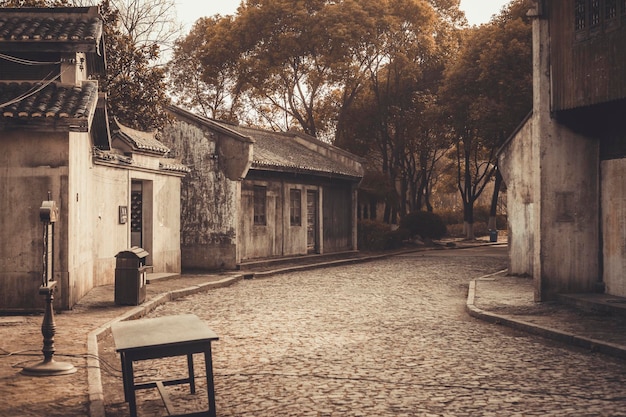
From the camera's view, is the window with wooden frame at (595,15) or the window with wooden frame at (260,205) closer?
the window with wooden frame at (595,15)

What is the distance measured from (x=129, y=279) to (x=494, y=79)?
23824 mm

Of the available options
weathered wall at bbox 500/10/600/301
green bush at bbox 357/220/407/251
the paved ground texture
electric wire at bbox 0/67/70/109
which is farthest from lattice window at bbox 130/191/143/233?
green bush at bbox 357/220/407/251

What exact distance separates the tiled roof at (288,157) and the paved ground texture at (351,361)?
959cm

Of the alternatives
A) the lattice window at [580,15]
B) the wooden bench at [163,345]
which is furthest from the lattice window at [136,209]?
the wooden bench at [163,345]

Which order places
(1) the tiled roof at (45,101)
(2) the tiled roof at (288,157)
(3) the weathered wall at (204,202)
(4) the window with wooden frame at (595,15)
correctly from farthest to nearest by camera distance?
(2) the tiled roof at (288,157) → (3) the weathered wall at (204,202) → (1) the tiled roof at (45,101) → (4) the window with wooden frame at (595,15)

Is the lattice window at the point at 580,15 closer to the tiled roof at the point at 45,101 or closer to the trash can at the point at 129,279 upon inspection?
the tiled roof at the point at 45,101

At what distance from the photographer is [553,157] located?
45.2 feet

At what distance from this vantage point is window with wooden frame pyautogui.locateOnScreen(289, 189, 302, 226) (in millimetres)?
26734

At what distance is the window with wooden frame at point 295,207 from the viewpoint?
87.7 ft

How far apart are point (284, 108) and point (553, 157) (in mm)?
29987

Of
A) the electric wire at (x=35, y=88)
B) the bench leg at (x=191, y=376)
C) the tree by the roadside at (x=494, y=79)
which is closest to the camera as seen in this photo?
the bench leg at (x=191, y=376)

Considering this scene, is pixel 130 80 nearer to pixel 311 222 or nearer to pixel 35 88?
pixel 311 222

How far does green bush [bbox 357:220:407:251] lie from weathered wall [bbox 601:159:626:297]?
66.8 feet

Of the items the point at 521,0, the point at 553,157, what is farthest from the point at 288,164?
the point at 521,0
